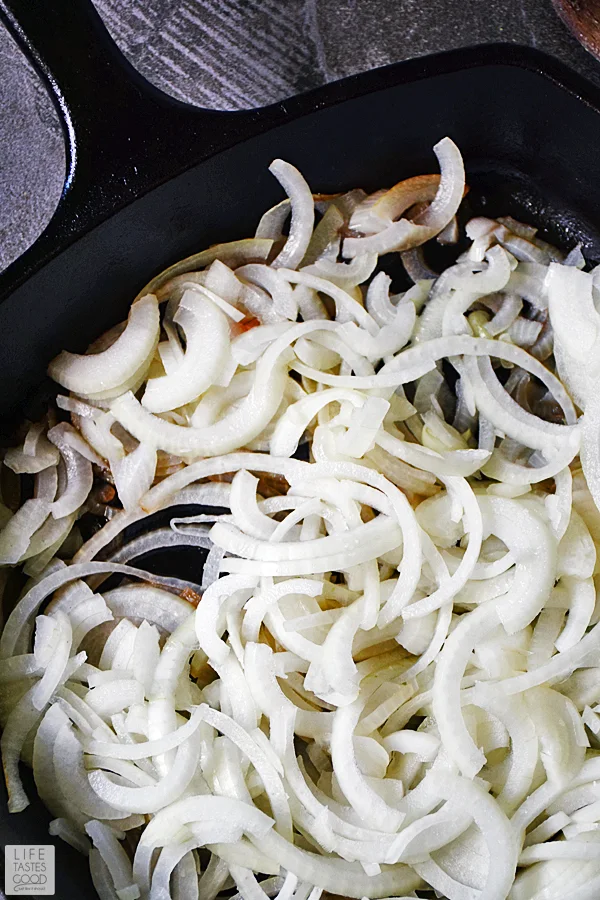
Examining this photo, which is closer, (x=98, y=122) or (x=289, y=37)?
(x=98, y=122)

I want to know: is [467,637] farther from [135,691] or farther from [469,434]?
[135,691]

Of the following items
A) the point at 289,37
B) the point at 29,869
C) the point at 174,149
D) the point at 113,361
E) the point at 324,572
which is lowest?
the point at 29,869

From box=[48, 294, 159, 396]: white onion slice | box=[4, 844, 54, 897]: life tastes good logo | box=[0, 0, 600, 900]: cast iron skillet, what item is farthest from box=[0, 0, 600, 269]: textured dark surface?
box=[4, 844, 54, 897]: life tastes good logo

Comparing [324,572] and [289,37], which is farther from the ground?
[289,37]

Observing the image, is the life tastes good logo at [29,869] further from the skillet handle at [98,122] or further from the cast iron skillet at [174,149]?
the skillet handle at [98,122]

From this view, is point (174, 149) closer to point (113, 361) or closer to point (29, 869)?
point (113, 361)

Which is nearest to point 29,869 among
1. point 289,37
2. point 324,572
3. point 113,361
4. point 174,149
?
point 324,572

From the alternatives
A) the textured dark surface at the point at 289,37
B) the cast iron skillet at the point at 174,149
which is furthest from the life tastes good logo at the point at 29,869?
the textured dark surface at the point at 289,37

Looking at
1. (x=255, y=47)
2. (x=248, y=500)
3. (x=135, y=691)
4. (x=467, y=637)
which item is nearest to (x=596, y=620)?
(x=467, y=637)
